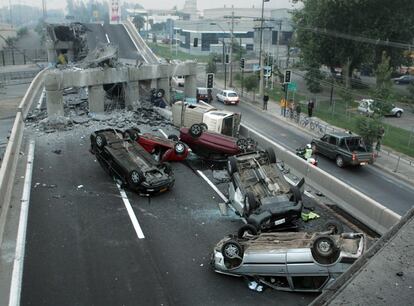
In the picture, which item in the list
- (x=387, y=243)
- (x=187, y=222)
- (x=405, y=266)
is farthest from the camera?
(x=187, y=222)

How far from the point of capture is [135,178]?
584 inches

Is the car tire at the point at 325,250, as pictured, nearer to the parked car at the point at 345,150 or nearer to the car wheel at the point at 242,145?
the car wheel at the point at 242,145

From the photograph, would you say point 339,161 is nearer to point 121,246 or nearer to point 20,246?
point 121,246

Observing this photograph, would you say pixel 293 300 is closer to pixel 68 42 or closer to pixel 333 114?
pixel 333 114

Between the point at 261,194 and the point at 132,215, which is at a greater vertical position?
the point at 261,194

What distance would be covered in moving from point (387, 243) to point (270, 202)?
6.48m

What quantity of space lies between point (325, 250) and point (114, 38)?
51335 millimetres

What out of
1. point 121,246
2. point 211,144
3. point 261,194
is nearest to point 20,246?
point 121,246

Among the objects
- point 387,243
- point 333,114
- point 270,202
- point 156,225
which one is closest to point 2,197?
point 156,225

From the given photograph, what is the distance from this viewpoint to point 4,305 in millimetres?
9055

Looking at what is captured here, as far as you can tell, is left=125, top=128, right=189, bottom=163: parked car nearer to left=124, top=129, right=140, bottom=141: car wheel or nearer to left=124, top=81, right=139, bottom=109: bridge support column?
left=124, top=129, right=140, bottom=141: car wheel

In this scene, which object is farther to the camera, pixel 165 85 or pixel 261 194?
pixel 165 85

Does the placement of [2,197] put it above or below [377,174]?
above

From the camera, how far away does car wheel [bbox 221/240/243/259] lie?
991 centimetres
